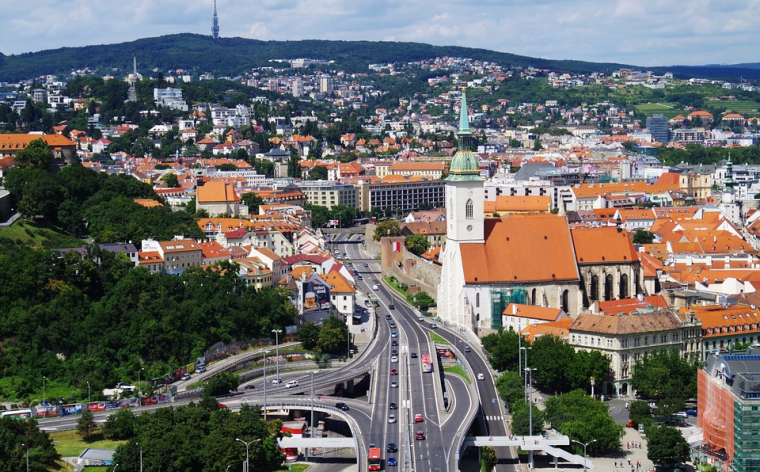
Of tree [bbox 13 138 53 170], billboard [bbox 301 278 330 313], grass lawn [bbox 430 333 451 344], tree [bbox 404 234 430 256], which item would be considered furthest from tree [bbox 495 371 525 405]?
tree [bbox 13 138 53 170]

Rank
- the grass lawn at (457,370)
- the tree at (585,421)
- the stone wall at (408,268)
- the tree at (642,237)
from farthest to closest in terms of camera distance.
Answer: the tree at (642,237) → the stone wall at (408,268) → the grass lawn at (457,370) → the tree at (585,421)

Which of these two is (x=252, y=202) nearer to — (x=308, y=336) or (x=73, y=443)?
(x=308, y=336)

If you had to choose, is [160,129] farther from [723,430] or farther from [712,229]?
[723,430]

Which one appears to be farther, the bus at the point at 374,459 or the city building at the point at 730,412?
the city building at the point at 730,412

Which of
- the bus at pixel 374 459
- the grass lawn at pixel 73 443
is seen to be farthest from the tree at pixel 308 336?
the bus at pixel 374 459

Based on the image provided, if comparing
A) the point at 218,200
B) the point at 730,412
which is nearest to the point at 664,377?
the point at 730,412

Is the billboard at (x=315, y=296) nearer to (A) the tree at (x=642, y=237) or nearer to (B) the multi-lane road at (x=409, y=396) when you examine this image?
(B) the multi-lane road at (x=409, y=396)
